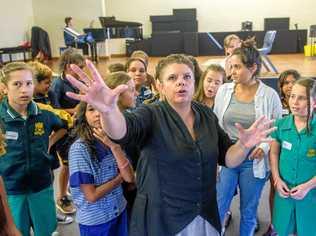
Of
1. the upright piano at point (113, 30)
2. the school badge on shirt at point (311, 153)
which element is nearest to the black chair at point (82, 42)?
the upright piano at point (113, 30)

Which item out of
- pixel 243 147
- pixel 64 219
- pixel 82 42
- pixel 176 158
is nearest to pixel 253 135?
pixel 243 147

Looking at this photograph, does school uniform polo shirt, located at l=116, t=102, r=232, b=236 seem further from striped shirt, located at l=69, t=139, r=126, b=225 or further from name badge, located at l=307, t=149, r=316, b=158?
name badge, located at l=307, t=149, r=316, b=158

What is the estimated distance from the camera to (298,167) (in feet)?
6.94

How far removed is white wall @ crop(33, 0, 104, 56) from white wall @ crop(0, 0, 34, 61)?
0.35m

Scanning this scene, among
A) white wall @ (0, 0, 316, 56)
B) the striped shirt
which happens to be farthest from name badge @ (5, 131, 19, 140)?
white wall @ (0, 0, 316, 56)

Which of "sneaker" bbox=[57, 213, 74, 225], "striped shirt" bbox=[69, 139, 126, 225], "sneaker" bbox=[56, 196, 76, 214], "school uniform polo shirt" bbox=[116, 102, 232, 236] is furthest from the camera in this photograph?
"sneaker" bbox=[56, 196, 76, 214]

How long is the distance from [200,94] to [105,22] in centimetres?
896

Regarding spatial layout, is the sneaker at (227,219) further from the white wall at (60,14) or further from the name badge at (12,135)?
the white wall at (60,14)

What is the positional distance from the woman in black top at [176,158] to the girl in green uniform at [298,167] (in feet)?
2.26

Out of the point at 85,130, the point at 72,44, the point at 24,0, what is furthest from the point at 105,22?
the point at 85,130

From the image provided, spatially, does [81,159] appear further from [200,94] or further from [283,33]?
[283,33]

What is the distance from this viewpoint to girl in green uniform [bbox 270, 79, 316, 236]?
208 cm

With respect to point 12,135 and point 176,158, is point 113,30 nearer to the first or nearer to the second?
point 12,135

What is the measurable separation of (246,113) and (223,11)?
12280 mm
